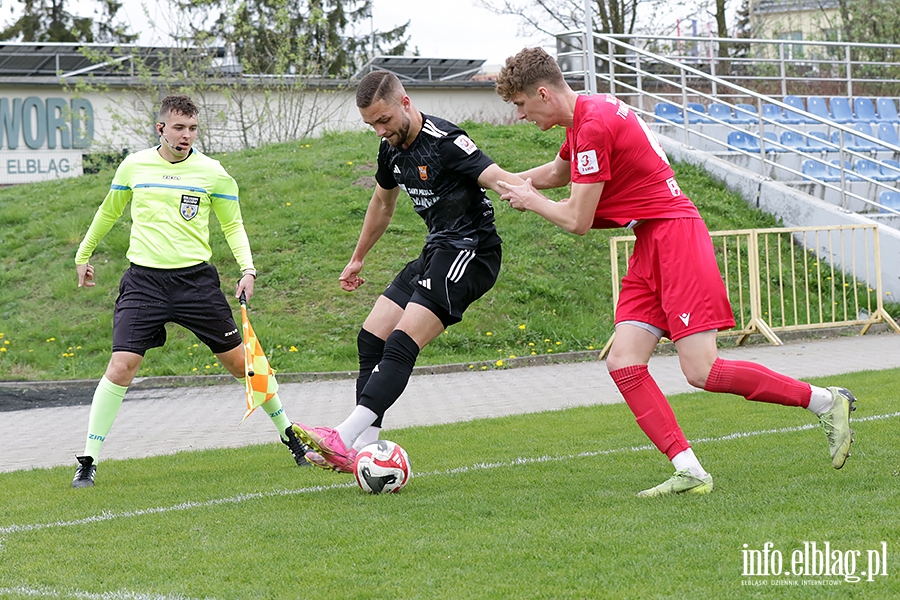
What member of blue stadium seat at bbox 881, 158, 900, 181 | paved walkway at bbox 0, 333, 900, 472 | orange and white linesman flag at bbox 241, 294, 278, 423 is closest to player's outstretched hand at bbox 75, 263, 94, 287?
orange and white linesman flag at bbox 241, 294, 278, 423

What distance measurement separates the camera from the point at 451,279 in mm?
Answer: 5570

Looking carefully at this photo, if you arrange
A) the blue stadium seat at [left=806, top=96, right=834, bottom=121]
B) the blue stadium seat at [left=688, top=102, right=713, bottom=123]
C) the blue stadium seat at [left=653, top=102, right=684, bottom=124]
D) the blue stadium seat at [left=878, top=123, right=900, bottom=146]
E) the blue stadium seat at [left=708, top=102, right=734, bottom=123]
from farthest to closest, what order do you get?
the blue stadium seat at [left=806, top=96, right=834, bottom=121] < the blue stadium seat at [left=878, top=123, right=900, bottom=146] < the blue stadium seat at [left=708, top=102, right=734, bottom=123] < the blue stadium seat at [left=653, top=102, right=684, bottom=124] < the blue stadium seat at [left=688, top=102, right=713, bottom=123]

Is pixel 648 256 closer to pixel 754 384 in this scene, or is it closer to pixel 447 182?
pixel 754 384

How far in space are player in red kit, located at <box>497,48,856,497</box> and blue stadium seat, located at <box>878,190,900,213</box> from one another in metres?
14.0

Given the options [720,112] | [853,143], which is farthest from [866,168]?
[720,112]

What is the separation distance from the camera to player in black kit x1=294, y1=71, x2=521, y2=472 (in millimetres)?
5383

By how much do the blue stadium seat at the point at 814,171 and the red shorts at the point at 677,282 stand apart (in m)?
13.6

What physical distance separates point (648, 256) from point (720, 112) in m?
17.5

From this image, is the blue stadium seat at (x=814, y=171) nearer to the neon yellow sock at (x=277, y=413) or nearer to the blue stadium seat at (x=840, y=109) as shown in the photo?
the blue stadium seat at (x=840, y=109)

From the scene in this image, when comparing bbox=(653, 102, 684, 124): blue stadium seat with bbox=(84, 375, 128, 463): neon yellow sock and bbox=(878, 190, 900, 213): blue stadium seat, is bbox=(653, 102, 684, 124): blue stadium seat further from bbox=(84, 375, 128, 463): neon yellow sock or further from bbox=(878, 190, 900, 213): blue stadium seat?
bbox=(84, 375, 128, 463): neon yellow sock

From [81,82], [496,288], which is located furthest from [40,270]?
[81,82]

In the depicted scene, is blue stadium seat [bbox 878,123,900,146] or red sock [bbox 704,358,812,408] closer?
red sock [bbox 704,358,812,408]
